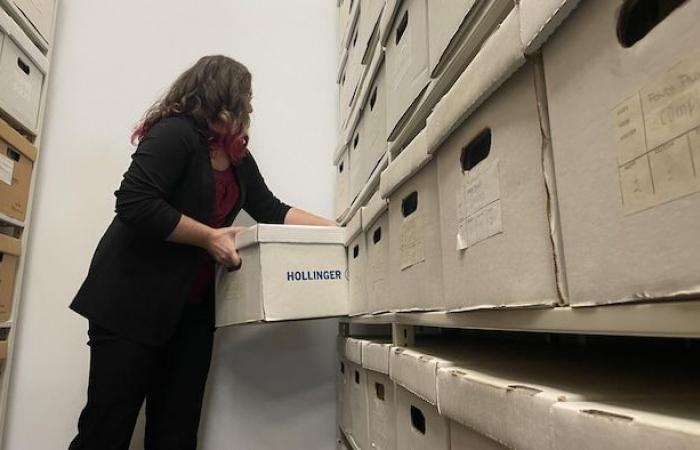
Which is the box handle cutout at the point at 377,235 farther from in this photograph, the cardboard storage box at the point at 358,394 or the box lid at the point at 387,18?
the box lid at the point at 387,18

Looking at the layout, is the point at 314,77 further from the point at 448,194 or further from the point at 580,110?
the point at 580,110

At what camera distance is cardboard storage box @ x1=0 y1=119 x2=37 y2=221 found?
→ 4.06ft

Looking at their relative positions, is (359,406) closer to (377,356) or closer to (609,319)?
(377,356)

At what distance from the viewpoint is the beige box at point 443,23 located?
0.50m

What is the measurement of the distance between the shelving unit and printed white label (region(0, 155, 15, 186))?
0.29ft

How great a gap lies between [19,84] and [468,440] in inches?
55.4

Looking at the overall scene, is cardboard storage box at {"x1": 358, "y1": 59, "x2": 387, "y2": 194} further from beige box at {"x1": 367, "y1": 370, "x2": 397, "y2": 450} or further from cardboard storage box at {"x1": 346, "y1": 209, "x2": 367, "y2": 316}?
beige box at {"x1": 367, "y1": 370, "x2": 397, "y2": 450}

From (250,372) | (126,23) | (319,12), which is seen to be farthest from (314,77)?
(250,372)

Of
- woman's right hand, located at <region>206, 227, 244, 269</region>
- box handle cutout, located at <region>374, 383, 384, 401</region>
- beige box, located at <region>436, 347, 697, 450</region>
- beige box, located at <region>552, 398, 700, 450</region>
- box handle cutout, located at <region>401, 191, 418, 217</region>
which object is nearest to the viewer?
beige box, located at <region>552, 398, 700, 450</region>

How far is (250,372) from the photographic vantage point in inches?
56.8

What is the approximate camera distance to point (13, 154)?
130 centimetres

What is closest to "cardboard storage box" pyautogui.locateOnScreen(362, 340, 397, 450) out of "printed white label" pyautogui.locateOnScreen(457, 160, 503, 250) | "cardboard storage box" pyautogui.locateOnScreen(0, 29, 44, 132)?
"printed white label" pyautogui.locateOnScreen(457, 160, 503, 250)

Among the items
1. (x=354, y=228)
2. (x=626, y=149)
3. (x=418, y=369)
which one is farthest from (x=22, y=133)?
(x=626, y=149)

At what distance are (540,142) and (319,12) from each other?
154 centimetres
